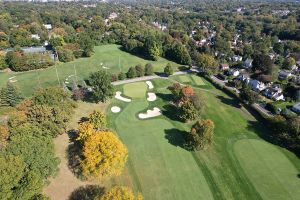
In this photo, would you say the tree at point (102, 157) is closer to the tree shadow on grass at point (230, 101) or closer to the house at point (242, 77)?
the tree shadow on grass at point (230, 101)

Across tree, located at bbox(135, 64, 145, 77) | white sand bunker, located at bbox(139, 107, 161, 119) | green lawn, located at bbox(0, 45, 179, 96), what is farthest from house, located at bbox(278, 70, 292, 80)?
A: white sand bunker, located at bbox(139, 107, 161, 119)

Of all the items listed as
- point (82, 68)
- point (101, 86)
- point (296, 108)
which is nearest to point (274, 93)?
point (296, 108)

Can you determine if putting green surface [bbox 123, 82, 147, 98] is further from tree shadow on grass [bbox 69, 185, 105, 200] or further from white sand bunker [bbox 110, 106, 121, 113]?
tree shadow on grass [bbox 69, 185, 105, 200]

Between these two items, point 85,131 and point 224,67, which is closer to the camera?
point 85,131

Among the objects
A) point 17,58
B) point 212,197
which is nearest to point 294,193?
point 212,197

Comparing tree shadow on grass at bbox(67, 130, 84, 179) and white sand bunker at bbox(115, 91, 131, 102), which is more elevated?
tree shadow on grass at bbox(67, 130, 84, 179)

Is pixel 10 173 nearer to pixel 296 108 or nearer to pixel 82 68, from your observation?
pixel 82 68
